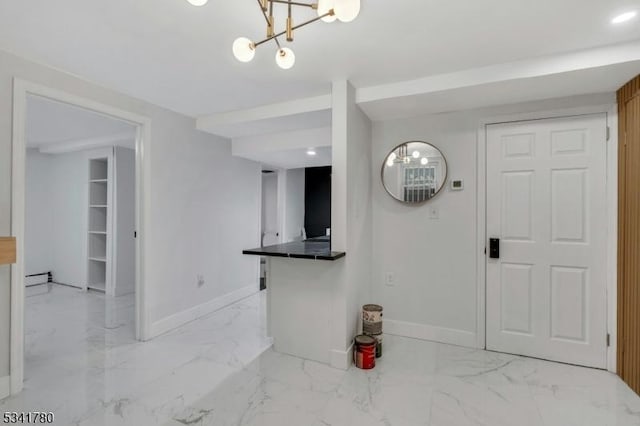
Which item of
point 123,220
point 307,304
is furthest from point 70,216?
point 307,304

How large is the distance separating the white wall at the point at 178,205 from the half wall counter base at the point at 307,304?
116 centimetres

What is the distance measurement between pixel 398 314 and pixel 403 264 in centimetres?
50

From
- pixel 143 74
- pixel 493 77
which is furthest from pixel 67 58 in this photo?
pixel 493 77

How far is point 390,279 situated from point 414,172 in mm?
1079

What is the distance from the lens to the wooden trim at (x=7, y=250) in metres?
1.85

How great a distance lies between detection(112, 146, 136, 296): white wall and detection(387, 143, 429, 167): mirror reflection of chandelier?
3.75 meters

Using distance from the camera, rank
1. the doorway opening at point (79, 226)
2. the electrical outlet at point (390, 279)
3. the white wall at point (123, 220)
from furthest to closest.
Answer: the white wall at point (123, 220) → the doorway opening at point (79, 226) → the electrical outlet at point (390, 279)

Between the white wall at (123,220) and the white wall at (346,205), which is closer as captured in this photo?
the white wall at (346,205)

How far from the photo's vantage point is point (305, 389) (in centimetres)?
211

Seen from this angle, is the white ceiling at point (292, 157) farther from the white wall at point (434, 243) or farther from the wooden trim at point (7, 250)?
the wooden trim at point (7, 250)

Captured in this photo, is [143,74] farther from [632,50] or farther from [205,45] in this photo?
[632,50]

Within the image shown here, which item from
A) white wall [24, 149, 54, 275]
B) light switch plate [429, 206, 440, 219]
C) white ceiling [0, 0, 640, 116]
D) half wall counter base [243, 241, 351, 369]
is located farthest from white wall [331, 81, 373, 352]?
white wall [24, 149, 54, 275]

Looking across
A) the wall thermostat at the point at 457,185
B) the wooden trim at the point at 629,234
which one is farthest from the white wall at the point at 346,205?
the wooden trim at the point at 629,234

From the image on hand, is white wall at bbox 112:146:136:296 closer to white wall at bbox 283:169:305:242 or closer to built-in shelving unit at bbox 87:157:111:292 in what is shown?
built-in shelving unit at bbox 87:157:111:292
